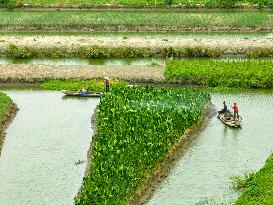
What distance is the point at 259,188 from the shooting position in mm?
28094

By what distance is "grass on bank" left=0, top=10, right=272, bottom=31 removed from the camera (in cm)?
5441

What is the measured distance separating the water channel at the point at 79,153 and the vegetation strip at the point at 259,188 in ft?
3.35

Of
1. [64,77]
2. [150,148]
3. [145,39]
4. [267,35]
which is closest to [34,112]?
[64,77]

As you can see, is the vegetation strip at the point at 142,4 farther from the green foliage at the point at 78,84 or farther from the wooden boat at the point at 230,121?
the wooden boat at the point at 230,121

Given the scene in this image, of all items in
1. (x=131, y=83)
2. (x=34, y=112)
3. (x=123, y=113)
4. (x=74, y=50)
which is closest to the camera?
(x=123, y=113)

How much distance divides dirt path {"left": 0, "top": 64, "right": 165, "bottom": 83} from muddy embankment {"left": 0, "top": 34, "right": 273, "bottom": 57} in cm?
433

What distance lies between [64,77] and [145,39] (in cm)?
852

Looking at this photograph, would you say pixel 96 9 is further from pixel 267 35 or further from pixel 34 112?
pixel 34 112

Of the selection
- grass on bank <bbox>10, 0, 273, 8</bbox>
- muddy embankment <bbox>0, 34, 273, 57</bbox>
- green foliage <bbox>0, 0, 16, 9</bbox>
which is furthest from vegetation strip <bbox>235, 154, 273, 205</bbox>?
green foliage <bbox>0, 0, 16, 9</bbox>

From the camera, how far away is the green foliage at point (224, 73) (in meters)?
41.6

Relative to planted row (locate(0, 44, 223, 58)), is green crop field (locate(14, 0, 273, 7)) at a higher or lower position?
higher

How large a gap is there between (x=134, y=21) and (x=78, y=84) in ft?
45.4

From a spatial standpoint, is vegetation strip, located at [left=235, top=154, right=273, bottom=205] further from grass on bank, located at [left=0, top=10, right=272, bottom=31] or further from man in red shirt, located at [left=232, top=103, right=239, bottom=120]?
grass on bank, located at [left=0, top=10, right=272, bottom=31]

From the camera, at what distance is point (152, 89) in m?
39.4
